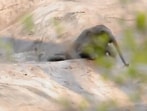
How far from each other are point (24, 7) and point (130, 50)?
10041mm

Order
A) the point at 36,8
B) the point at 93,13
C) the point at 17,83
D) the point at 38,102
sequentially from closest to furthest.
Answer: the point at 38,102 < the point at 17,83 < the point at 93,13 < the point at 36,8

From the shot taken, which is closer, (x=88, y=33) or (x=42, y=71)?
(x=42, y=71)

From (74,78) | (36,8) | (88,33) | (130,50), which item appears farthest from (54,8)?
(130,50)

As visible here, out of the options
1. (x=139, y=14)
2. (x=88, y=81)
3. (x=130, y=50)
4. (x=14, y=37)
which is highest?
(x=139, y=14)

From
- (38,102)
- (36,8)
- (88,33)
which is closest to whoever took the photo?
(38,102)

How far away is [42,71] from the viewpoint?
6398 millimetres

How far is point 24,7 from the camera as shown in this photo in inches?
452

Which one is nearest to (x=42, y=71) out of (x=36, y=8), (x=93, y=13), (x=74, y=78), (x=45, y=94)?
(x=74, y=78)

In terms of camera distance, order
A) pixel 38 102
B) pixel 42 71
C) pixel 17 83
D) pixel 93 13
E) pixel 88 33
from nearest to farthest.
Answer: pixel 38 102
pixel 17 83
pixel 42 71
pixel 88 33
pixel 93 13

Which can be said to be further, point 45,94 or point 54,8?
point 54,8

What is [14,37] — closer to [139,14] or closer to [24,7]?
[24,7]

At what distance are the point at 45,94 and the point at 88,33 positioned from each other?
1833mm

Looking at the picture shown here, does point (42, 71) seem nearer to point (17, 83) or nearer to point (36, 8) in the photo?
point (17, 83)

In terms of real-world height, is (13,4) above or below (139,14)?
below
